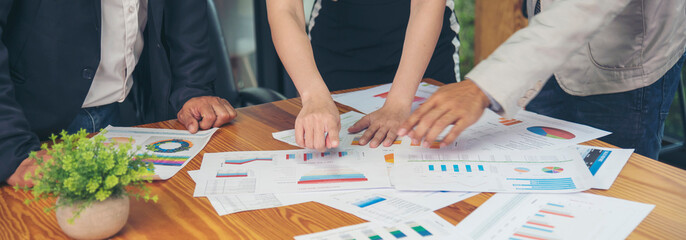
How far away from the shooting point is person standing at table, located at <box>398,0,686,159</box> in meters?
0.98

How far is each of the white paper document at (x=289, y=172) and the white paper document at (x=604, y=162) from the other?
1.27 ft

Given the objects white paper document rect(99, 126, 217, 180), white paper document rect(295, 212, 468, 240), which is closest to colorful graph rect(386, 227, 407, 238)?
white paper document rect(295, 212, 468, 240)

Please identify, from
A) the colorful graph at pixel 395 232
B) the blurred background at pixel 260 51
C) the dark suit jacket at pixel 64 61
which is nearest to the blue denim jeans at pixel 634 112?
the colorful graph at pixel 395 232

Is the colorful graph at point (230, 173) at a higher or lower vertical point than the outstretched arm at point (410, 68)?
lower

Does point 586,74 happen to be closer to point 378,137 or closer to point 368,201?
point 378,137

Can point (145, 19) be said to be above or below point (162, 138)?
above

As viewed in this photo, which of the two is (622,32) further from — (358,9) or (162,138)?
(162,138)

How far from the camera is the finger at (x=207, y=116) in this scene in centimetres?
130

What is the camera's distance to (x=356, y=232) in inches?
30.2

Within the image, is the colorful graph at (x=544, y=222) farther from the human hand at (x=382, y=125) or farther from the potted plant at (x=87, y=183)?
the potted plant at (x=87, y=183)

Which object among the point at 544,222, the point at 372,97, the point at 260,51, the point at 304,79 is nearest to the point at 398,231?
the point at 544,222

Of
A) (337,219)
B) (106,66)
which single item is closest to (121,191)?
(337,219)

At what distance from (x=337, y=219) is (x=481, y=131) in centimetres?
53

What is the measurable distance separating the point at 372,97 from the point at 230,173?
0.64 metres
